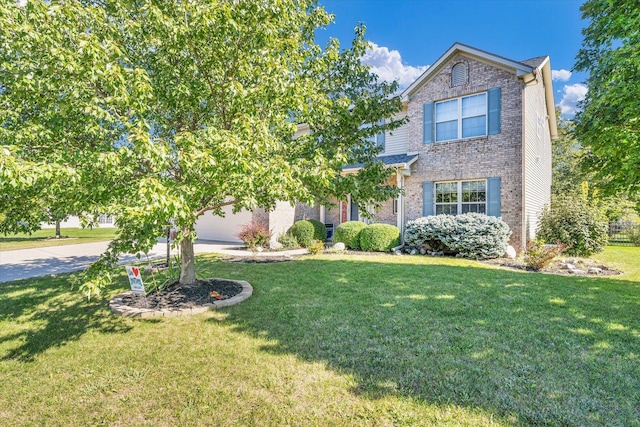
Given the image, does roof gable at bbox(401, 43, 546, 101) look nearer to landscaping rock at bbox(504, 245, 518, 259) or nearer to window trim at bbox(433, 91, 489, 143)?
window trim at bbox(433, 91, 489, 143)

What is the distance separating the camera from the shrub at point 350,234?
1272cm

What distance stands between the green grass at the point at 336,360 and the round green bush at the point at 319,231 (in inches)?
313

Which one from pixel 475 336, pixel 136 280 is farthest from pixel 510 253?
pixel 136 280

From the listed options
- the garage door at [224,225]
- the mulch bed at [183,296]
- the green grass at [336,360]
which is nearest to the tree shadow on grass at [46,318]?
the green grass at [336,360]

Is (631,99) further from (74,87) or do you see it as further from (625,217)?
(625,217)

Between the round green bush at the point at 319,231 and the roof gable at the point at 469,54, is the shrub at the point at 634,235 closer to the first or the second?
the roof gable at the point at 469,54


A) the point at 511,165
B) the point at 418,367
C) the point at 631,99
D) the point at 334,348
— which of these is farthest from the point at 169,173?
the point at 511,165

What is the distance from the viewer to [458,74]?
12.5 meters

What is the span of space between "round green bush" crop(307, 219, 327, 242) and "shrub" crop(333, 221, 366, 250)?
1.39m

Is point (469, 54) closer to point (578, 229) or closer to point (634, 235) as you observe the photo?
point (578, 229)

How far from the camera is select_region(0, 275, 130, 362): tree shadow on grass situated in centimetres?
415

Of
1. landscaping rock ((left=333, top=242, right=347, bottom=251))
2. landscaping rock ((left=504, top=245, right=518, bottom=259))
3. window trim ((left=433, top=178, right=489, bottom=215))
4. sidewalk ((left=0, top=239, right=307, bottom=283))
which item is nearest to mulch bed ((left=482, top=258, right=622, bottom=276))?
landscaping rock ((left=504, top=245, right=518, bottom=259))

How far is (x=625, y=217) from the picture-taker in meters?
16.0

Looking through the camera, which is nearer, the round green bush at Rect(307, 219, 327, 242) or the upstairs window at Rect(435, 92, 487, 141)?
the upstairs window at Rect(435, 92, 487, 141)
